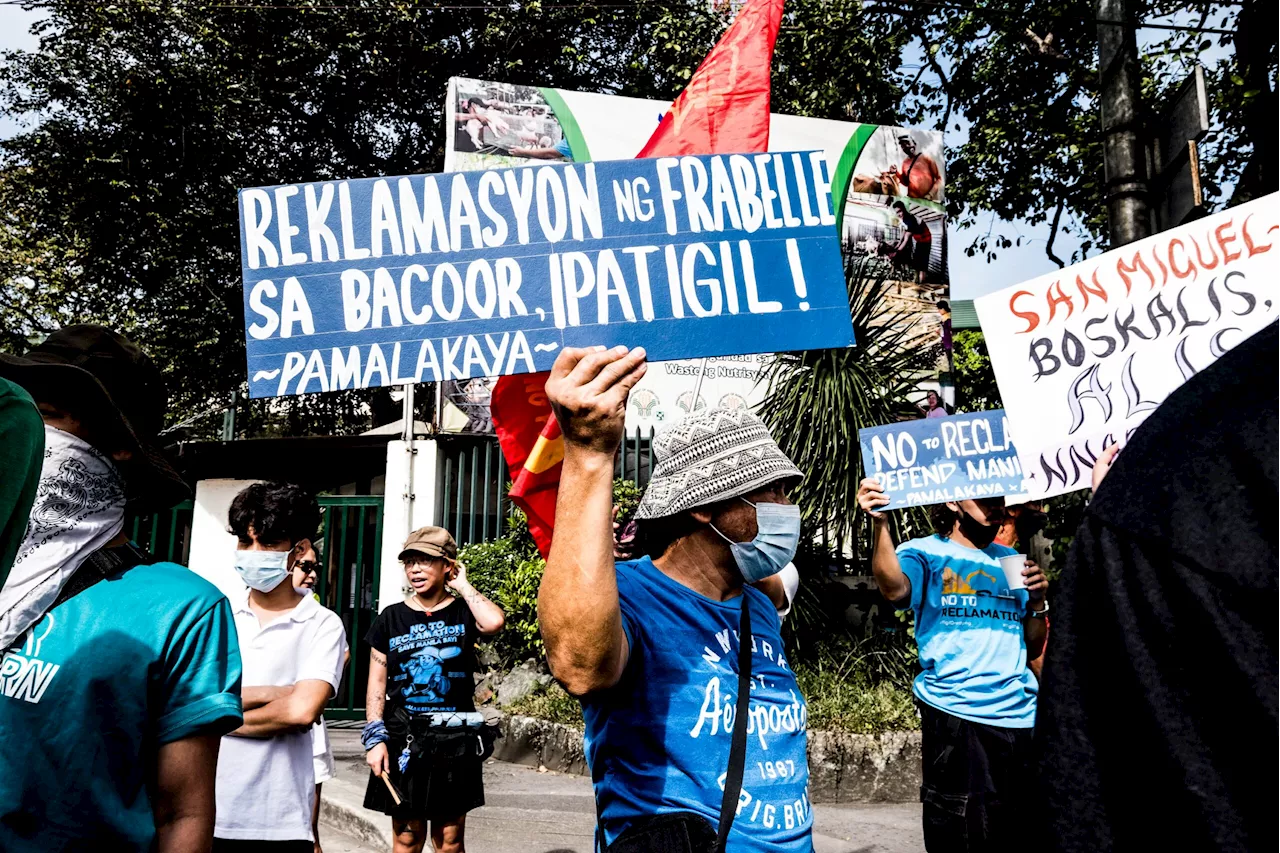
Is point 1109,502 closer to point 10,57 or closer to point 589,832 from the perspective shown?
point 589,832

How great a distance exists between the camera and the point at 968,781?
160 inches

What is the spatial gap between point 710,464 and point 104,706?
1.39 m

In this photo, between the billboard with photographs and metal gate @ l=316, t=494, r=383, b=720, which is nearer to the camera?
metal gate @ l=316, t=494, r=383, b=720

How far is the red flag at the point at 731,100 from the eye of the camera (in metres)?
3.08

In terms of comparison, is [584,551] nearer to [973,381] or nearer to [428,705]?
[428,705]

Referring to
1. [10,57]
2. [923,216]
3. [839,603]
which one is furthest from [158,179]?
[839,603]

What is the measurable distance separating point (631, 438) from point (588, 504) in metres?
8.19

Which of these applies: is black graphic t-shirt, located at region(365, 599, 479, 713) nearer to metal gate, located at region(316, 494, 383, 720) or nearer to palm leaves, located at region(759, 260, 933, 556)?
palm leaves, located at region(759, 260, 933, 556)

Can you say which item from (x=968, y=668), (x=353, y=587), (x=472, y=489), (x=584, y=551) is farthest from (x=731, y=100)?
(x=353, y=587)

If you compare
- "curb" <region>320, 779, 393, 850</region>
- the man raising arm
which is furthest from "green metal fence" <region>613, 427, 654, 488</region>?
the man raising arm

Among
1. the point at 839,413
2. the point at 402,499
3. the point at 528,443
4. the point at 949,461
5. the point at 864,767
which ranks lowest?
the point at 864,767

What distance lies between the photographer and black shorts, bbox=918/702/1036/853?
13.1 feet

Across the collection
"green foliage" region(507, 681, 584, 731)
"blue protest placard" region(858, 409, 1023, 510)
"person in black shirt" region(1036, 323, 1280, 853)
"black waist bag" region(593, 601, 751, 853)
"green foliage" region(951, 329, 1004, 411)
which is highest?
"green foliage" region(951, 329, 1004, 411)

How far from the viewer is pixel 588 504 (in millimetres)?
1768
